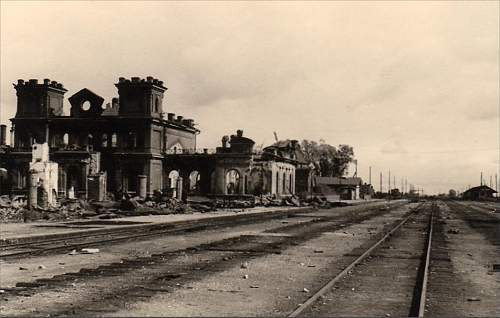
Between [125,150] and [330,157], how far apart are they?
68271 millimetres

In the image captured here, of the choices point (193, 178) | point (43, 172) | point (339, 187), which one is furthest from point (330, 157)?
point (43, 172)

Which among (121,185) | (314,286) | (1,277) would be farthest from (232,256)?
(121,185)

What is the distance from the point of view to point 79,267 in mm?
11516

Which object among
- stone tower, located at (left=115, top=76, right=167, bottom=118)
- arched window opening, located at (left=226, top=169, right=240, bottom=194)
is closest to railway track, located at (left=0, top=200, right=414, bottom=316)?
arched window opening, located at (left=226, top=169, right=240, bottom=194)

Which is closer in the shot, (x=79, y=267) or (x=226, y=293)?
(x=226, y=293)

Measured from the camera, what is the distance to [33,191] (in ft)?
93.7

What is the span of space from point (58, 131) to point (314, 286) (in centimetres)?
5375

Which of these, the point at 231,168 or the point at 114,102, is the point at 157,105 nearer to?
the point at 114,102

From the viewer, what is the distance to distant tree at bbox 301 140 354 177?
116m

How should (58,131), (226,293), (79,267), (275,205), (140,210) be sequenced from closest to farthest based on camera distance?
1. (226,293)
2. (79,267)
3. (140,210)
4. (275,205)
5. (58,131)

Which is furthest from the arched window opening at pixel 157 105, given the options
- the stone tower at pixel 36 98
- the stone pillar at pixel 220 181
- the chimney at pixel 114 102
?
the stone tower at pixel 36 98

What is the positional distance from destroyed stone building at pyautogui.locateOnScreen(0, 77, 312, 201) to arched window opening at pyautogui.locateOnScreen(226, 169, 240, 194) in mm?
116

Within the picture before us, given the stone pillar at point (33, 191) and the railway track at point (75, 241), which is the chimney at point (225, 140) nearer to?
the stone pillar at point (33, 191)

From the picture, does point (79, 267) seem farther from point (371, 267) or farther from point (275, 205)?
point (275, 205)
